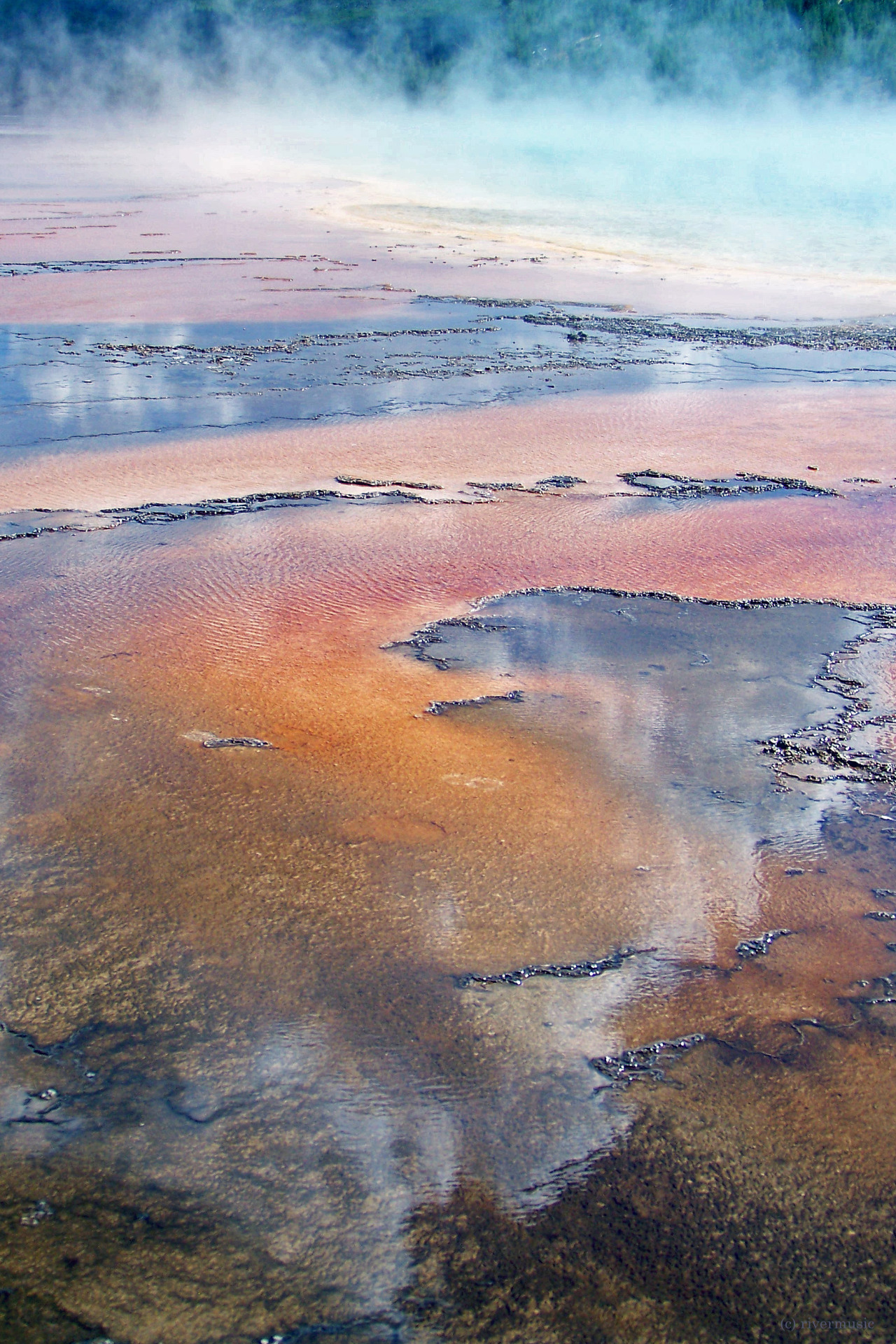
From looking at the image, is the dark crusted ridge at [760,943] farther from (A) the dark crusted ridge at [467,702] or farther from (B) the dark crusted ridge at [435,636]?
(B) the dark crusted ridge at [435,636]

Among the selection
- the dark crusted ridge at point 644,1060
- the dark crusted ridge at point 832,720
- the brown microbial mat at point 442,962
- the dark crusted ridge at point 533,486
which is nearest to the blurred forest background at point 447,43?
the dark crusted ridge at point 533,486

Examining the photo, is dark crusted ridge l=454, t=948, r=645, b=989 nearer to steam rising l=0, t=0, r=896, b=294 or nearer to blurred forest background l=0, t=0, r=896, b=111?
steam rising l=0, t=0, r=896, b=294

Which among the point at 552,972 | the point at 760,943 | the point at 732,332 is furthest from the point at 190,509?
the point at 732,332

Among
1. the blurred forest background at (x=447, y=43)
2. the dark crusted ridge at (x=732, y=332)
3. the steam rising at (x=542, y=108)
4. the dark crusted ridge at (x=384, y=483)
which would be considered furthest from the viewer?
the blurred forest background at (x=447, y=43)

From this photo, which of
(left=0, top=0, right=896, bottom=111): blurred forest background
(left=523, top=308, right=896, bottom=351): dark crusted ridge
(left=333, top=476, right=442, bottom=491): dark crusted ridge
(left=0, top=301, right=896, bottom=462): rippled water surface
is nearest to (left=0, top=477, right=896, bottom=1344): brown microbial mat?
(left=333, top=476, right=442, bottom=491): dark crusted ridge

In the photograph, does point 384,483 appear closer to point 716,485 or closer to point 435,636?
point 716,485

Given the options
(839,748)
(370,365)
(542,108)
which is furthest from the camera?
(542,108)

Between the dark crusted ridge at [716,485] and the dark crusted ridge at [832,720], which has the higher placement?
the dark crusted ridge at [716,485]

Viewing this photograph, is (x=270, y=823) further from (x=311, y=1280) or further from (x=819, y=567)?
(x=819, y=567)
